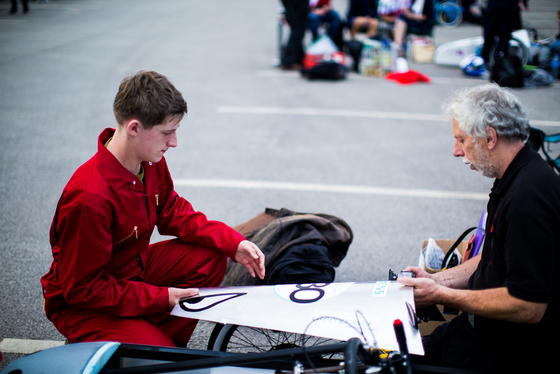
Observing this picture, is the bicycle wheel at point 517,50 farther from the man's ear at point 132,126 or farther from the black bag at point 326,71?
the man's ear at point 132,126

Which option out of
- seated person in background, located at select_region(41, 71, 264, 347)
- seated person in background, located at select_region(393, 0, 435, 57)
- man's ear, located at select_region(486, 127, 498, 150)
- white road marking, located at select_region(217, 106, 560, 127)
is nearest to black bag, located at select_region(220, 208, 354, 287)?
seated person in background, located at select_region(41, 71, 264, 347)

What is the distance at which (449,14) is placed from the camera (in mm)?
15844

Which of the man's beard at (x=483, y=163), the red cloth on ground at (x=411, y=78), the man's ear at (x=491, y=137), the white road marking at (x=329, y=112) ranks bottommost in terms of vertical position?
the white road marking at (x=329, y=112)

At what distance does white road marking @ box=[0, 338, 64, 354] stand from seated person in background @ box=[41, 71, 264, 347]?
648 mm

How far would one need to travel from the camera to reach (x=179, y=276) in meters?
2.37

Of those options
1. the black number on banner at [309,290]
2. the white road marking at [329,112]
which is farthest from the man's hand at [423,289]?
the white road marking at [329,112]

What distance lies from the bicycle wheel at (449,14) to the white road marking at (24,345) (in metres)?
16.7

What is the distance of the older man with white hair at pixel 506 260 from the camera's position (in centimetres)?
161

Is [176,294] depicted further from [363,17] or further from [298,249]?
[363,17]

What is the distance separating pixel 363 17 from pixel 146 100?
9618 millimetres

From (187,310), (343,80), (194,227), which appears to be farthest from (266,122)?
(187,310)

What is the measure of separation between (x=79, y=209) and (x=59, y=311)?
562 millimetres

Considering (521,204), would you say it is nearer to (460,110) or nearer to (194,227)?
(460,110)

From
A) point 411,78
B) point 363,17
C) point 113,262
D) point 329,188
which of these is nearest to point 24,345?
point 113,262
